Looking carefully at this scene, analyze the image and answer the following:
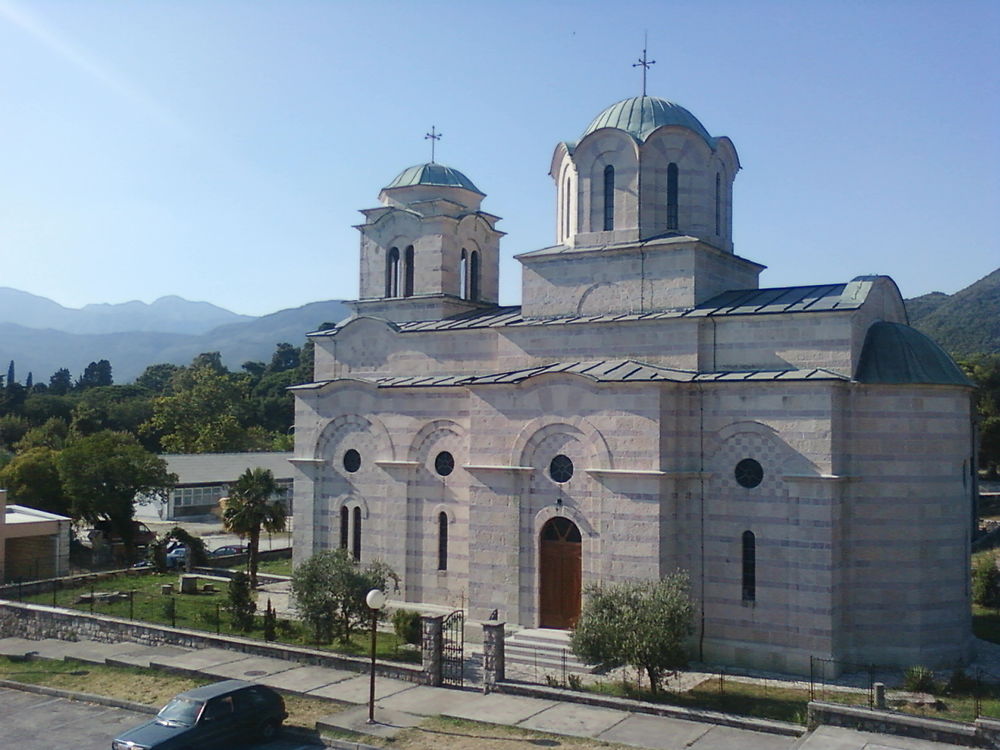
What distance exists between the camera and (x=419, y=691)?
1720 cm

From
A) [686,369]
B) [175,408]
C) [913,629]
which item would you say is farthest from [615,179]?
[175,408]

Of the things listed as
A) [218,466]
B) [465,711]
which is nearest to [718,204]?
[465,711]

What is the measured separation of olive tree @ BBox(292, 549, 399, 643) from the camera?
2022cm

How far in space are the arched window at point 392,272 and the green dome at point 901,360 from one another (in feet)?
45.1

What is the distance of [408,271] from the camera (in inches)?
1094

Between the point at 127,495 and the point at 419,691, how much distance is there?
2246 cm

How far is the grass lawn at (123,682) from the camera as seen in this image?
16.3 m

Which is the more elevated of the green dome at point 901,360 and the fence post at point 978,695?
the green dome at point 901,360

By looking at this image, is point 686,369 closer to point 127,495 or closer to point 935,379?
point 935,379

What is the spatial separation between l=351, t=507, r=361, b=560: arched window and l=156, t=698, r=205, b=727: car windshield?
36.6 ft

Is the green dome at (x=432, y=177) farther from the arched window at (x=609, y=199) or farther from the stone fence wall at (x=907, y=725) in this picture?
the stone fence wall at (x=907, y=725)

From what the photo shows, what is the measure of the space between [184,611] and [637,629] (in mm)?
13645

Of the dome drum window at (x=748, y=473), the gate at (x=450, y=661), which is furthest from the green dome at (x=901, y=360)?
the gate at (x=450, y=661)

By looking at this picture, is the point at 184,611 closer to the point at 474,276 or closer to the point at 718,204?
the point at 474,276
